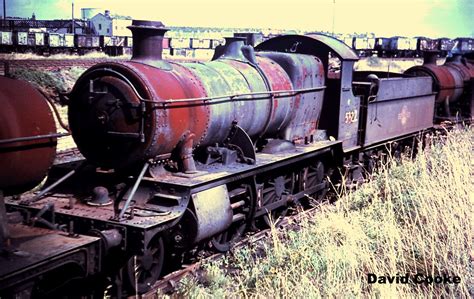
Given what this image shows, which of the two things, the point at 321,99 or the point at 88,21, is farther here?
the point at 88,21

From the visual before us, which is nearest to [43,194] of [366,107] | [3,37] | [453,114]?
[366,107]

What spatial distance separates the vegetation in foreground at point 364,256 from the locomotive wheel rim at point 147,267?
0.40m

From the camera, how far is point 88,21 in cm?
5741

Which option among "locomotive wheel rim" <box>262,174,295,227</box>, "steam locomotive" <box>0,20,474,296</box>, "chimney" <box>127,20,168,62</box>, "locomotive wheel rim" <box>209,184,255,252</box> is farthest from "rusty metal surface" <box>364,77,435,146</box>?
"chimney" <box>127,20,168,62</box>

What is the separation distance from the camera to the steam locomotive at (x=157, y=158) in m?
4.80

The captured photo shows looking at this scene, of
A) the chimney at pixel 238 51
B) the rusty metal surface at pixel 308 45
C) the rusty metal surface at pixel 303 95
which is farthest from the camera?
the rusty metal surface at pixel 308 45

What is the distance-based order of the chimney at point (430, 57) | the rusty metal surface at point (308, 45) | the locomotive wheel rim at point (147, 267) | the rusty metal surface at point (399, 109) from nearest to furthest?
the locomotive wheel rim at point (147, 267), the rusty metal surface at point (308, 45), the rusty metal surface at point (399, 109), the chimney at point (430, 57)

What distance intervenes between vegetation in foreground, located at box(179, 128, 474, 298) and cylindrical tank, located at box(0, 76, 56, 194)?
84.3 inches

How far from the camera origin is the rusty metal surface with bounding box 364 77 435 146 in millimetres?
11914

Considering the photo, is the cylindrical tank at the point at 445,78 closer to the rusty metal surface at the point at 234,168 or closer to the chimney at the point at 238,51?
the rusty metal surface at the point at 234,168

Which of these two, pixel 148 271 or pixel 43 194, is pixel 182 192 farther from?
pixel 43 194

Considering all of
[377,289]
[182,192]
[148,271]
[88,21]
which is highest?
[88,21]

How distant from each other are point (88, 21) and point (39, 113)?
185 feet

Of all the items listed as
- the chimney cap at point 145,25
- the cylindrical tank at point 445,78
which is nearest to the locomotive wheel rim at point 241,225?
the chimney cap at point 145,25
